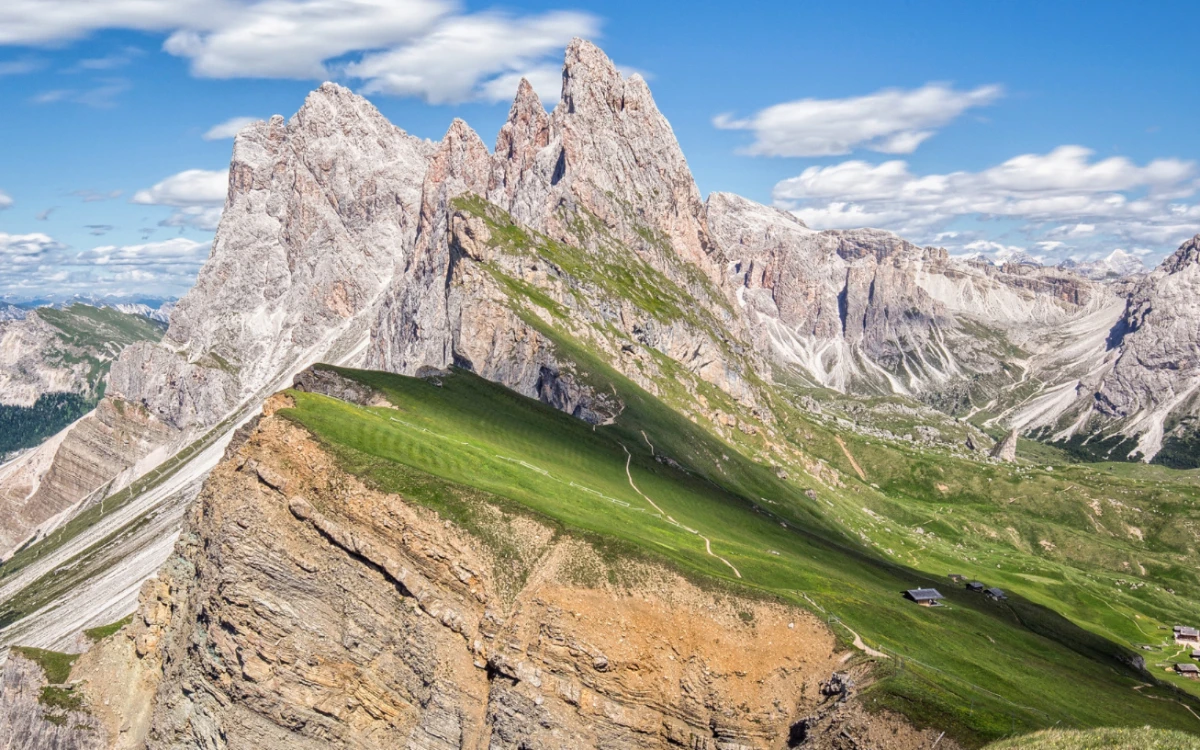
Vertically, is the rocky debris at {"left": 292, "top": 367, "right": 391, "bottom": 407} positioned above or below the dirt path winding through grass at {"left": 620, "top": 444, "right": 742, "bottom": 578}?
above

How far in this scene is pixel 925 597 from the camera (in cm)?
10294

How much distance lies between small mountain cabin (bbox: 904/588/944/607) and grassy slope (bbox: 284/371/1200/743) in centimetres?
250

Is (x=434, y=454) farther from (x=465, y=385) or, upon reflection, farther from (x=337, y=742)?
(x=465, y=385)

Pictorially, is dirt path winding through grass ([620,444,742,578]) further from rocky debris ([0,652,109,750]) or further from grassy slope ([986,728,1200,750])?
rocky debris ([0,652,109,750])

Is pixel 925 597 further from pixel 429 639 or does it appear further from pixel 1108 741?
pixel 1108 741

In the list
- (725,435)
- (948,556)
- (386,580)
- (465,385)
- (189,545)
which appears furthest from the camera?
(725,435)

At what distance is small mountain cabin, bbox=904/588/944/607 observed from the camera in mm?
101838

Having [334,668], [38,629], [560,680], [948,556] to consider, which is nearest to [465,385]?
[334,668]

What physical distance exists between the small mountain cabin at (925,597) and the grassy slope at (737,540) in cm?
250

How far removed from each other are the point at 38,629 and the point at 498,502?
598 ft

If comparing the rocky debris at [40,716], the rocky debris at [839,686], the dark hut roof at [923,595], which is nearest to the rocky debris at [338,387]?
the rocky debris at [40,716]

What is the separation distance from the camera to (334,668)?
64812mm

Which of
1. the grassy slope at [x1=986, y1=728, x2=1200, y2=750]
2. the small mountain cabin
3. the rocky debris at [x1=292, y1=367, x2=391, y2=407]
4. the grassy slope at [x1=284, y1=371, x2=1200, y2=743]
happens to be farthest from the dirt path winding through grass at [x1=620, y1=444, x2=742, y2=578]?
the grassy slope at [x1=986, y1=728, x2=1200, y2=750]

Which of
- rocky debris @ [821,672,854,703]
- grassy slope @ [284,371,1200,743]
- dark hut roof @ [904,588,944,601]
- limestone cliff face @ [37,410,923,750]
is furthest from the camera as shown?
dark hut roof @ [904,588,944,601]
